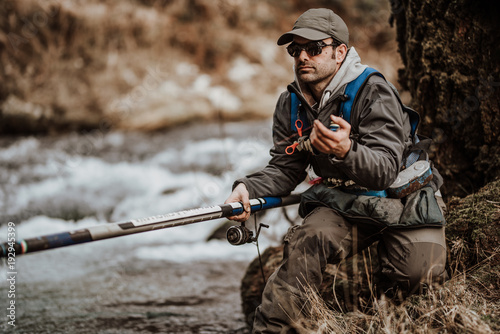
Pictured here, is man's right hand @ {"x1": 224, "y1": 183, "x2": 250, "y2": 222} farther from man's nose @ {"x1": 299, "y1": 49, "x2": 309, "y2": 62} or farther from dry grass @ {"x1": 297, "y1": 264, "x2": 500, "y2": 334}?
man's nose @ {"x1": 299, "y1": 49, "x2": 309, "y2": 62}

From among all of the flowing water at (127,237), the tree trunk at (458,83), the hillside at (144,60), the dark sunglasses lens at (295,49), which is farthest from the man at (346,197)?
the hillside at (144,60)

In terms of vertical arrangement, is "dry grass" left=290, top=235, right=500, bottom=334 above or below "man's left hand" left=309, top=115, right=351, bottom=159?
below

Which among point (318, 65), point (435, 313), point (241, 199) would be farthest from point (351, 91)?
point (435, 313)

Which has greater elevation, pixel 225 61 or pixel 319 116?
pixel 225 61

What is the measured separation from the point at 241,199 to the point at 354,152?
849 mm

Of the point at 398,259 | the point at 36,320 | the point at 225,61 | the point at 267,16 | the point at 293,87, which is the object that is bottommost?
the point at 36,320

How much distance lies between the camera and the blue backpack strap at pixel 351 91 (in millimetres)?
2900

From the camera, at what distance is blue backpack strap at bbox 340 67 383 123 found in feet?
9.52

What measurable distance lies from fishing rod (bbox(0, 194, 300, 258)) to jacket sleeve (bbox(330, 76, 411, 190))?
0.67 m

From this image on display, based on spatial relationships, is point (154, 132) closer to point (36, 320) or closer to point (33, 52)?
point (33, 52)

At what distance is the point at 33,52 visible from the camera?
14.2 m

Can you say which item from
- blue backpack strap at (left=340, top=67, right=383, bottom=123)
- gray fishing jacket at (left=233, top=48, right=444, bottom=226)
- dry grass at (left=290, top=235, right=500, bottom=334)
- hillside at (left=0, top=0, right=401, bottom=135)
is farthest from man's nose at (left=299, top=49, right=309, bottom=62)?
hillside at (left=0, top=0, right=401, bottom=135)

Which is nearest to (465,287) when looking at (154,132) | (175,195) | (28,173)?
(175,195)

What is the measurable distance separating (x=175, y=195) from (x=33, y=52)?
23.4 feet
